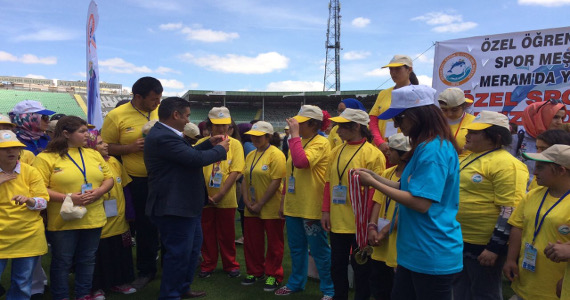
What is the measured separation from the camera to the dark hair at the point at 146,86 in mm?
4289

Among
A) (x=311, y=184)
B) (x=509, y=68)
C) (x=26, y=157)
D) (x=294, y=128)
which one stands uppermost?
(x=509, y=68)

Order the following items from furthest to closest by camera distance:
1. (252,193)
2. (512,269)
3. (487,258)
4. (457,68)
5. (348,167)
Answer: (457,68) < (252,193) < (348,167) < (487,258) < (512,269)

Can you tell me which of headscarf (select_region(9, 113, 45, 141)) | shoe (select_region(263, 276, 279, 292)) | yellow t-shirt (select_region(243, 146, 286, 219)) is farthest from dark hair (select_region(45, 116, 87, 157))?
shoe (select_region(263, 276, 279, 292))

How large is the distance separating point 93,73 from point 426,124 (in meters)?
4.96

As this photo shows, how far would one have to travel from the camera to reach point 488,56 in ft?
17.0

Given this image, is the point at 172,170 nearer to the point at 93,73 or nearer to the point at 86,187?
the point at 86,187

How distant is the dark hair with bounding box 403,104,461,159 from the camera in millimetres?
2143

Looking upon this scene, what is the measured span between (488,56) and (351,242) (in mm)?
3220

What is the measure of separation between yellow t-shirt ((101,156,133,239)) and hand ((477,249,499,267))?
3.49 m

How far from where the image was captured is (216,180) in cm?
483

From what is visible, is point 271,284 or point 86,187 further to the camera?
point 271,284

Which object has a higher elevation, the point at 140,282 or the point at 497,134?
the point at 497,134

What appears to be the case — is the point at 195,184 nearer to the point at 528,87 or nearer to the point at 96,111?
the point at 96,111

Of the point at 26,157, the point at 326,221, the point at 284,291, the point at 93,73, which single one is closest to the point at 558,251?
the point at 326,221
